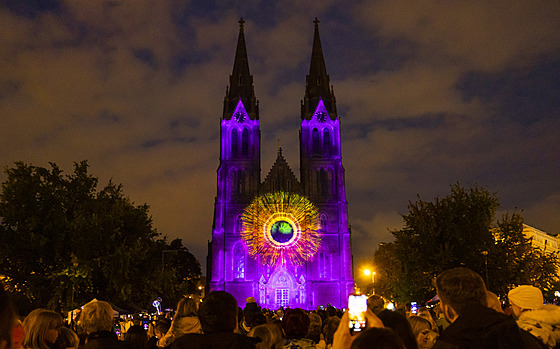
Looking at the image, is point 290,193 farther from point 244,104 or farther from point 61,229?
point 61,229

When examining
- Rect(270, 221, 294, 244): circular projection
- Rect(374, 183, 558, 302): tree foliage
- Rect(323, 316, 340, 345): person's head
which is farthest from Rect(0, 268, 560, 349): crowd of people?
Rect(270, 221, 294, 244): circular projection

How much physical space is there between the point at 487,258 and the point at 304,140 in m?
32.2

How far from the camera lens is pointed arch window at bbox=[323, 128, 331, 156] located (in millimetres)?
61247

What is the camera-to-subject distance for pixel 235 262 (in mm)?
58344

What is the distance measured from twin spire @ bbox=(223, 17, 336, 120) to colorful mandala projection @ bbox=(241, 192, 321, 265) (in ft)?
36.9

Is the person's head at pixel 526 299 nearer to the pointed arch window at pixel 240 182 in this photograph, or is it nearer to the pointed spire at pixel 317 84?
the pointed arch window at pixel 240 182

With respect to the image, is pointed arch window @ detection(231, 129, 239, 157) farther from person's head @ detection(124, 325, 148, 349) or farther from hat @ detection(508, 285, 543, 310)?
hat @ detection(508, 285, 543, 310)

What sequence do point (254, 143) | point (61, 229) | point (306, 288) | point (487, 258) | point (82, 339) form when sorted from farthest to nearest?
point (254, 143), point (306, 288), point (61, 229), point (487, 258), point (82, 339)

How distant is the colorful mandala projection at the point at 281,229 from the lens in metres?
55.3

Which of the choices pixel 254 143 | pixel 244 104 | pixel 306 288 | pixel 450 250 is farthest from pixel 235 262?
pixel 450 250

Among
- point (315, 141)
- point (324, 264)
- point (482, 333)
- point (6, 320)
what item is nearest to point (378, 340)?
point (482, 333)

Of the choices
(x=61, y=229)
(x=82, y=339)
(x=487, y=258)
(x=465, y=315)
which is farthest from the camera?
(x=61, y=229)

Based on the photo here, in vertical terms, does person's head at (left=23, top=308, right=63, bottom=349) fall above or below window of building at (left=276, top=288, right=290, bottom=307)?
below

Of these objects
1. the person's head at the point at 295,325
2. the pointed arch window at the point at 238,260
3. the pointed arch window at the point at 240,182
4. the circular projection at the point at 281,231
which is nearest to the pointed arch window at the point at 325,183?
the circular projection at the point at 281,231
